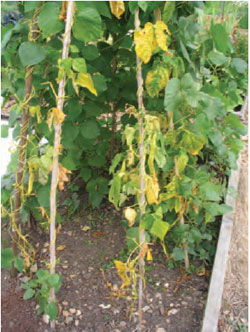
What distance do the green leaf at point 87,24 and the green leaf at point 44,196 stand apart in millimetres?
606

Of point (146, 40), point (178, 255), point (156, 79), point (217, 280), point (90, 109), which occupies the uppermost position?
point (146, 40)

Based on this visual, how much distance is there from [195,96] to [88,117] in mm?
556

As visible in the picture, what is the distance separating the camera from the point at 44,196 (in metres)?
1.36

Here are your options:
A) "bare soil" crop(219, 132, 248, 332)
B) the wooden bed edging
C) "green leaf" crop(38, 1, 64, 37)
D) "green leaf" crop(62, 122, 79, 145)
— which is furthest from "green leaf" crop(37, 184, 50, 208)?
"bare soil" crop(219, 132, 248, 332)

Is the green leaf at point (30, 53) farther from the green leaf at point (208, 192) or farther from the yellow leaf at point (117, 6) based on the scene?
the green leaf at point (208, 192)

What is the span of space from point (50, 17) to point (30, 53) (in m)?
0.16

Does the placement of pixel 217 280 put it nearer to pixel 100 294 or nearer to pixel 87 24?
pixel 100 294

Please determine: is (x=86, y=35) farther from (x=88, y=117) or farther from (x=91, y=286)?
(x=91, y=286)

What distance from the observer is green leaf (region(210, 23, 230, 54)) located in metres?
1.33

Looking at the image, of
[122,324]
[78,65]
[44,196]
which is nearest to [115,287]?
→ [122,324]

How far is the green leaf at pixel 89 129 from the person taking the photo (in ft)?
5.13

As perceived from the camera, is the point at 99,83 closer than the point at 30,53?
No

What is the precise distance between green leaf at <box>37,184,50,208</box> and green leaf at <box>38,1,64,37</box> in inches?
23.4

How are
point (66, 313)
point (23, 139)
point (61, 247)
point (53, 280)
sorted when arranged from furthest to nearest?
point (61, 247) → point (66, 313) → point (23, 139) → point (53, 280)
